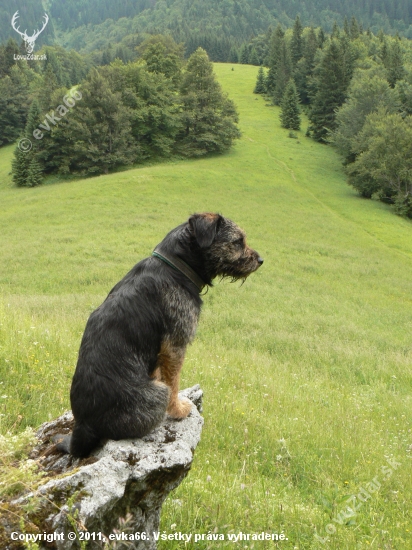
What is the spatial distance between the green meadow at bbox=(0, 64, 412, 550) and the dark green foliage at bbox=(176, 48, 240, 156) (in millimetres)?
17169

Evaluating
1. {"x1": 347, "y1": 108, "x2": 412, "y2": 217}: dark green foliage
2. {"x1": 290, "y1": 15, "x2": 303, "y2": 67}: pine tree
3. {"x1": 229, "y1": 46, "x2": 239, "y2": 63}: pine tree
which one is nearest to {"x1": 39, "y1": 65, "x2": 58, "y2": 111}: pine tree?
{"x1": 347, "y1": 108, "x2": 412, "y2": 217}: dark green foliage

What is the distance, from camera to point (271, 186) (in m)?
49.0

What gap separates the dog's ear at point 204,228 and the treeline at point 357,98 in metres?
48.1

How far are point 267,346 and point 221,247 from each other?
9.18 m

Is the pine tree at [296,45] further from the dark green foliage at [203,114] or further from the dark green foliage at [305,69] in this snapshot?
the dark green foliage at [203,114]

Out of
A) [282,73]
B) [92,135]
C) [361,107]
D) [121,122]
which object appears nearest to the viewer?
[92,135]

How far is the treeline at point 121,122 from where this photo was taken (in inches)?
A: 2050

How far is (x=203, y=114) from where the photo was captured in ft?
201

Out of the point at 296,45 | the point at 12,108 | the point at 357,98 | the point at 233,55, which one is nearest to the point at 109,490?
the point at 357,98

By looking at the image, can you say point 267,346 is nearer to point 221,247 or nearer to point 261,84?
point 221,247

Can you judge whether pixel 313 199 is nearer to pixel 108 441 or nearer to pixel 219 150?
pixel 219 150

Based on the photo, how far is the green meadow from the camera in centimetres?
384

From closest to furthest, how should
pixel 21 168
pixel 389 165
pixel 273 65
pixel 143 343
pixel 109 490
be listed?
pixel 109 490 < pixel 143 343 < pixel 389 165 < pixel 21 168 < pixel 273 65

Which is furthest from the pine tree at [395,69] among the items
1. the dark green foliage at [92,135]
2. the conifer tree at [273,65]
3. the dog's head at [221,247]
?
the dog's head at [221,247]
